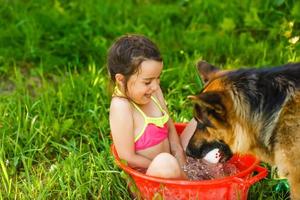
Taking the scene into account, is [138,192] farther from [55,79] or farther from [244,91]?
[55,79]

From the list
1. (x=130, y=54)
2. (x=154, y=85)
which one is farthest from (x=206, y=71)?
(x=130, y=54)

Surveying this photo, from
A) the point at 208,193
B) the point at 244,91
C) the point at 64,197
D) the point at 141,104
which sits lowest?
the point at 64,197

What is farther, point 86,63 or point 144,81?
point 86,63

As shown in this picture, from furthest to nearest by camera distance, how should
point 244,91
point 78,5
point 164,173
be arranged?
1. point 78,5
2. point 164,173
3. point 244,91

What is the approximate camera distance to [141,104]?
4344 millimetres

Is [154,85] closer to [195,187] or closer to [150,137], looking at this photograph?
[150,137]

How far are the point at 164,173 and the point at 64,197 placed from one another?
757 millimetres

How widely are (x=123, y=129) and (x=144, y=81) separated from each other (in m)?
0.34

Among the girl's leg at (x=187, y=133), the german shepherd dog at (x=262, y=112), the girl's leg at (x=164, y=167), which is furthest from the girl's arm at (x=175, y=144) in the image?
the german shepherd dog at (x=262, y=112)

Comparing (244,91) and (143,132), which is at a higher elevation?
(244,91)

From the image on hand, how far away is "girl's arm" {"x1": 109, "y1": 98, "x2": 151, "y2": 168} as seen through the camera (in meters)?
4.18

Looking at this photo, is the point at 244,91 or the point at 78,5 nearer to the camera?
the point at 244,91

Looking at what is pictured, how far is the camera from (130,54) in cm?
415

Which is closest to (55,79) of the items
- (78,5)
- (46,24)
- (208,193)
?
(46,24)
